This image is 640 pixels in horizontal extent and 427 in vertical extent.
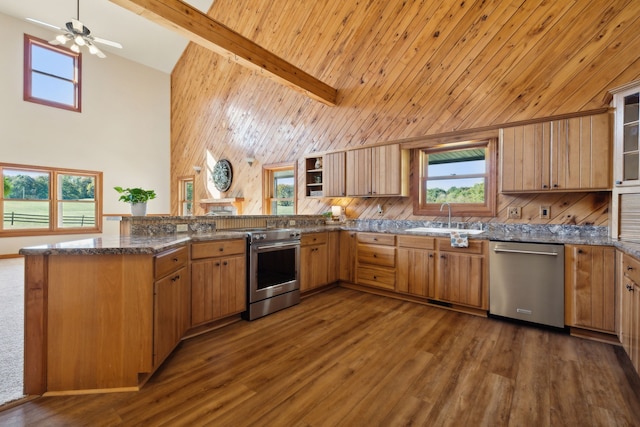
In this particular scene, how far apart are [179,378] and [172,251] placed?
903 millimetres

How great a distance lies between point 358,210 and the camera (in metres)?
4.82

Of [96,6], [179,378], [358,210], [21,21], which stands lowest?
[179,378]

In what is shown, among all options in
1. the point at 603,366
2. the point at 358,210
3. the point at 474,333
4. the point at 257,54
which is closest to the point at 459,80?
the point at 358,210

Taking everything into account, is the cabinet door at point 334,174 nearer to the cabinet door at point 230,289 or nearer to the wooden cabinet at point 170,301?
the cabinet door at point 230,289

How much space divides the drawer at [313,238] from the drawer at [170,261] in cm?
155

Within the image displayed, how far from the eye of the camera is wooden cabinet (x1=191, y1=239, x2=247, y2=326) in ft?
8.64

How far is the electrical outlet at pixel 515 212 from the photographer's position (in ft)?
11.2

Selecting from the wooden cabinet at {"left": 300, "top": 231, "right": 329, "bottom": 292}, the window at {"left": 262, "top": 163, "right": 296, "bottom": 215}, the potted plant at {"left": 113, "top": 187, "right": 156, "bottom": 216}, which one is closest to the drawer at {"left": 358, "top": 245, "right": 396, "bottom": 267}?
the wooden cabinet at {"left": 300, "top": 231, "right": 329, "bottom": 292}

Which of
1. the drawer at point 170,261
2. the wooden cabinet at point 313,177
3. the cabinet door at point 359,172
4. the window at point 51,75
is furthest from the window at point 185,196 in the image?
the drawer at point 170,261

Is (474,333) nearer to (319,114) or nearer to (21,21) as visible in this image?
(319,114)

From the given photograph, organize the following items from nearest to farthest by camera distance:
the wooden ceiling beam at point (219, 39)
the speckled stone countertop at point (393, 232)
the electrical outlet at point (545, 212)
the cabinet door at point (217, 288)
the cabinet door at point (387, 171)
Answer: the speckled stone countertop at point (393, 232) → the cabinet door at point (217, 288) → the wooden ceiling beam at point (219, 39) → the electrical outlet at point (545, 212) → the cabinet door at point (387, 171)

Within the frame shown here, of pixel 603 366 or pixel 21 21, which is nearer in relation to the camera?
pixel 603 366

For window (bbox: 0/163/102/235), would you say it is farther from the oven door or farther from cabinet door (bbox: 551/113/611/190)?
cabinet door (bbox: 551/113/611/190)

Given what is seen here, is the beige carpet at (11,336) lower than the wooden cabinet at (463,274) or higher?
lower
